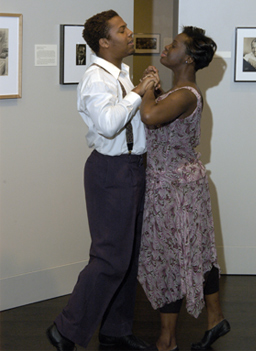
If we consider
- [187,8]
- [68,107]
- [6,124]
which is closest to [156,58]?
[187,8]

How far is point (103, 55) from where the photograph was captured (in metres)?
2.99

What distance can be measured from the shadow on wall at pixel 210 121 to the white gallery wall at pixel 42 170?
2.56ft

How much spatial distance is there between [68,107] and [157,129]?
118cm

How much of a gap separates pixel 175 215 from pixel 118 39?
102cm

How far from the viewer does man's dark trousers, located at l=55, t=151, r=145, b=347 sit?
9.74 feet

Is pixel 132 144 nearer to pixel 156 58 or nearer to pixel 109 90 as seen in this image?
pixel 109 90

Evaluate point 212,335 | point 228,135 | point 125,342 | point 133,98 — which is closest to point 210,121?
point 228,135

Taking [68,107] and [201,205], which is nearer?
[201,205]

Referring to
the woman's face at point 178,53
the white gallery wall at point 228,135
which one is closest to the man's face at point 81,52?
the white gallery wall at point 228,135

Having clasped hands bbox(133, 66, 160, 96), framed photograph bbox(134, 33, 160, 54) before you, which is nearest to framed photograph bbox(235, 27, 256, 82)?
clasped hands bbox(133, 66, 160, 96)

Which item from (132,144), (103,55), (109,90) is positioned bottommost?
(132,144)

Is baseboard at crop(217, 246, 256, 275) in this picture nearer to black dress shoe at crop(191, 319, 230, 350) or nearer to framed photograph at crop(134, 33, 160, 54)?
black dress shoe at crop(191, 319, 230, 350)

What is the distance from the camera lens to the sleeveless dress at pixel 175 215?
298 cm

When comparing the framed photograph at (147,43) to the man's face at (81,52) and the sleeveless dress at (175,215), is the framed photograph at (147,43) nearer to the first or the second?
the man's face at (81,52)
